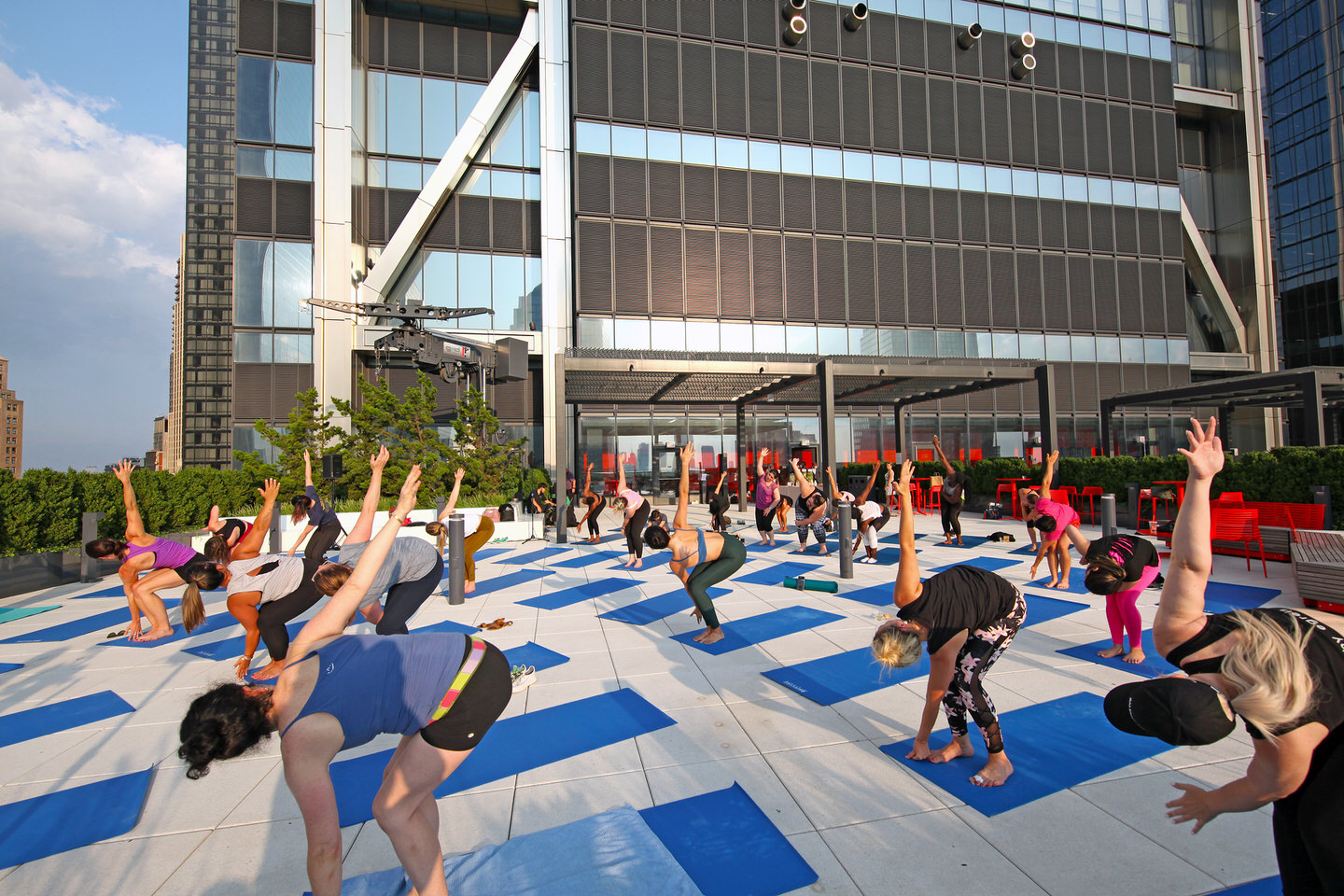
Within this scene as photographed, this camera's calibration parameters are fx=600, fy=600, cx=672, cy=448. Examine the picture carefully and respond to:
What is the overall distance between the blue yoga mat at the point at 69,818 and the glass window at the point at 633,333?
20337 mm

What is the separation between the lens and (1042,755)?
144 inches

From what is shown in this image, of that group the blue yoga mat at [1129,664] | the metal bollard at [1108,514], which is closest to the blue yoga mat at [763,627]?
the blue yoga mat at [1129,664]

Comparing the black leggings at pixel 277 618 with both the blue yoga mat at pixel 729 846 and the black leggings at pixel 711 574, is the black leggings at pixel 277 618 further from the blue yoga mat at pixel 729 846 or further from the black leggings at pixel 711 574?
the blue yoga mat at pixel 729 846

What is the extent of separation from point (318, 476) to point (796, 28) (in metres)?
24.5

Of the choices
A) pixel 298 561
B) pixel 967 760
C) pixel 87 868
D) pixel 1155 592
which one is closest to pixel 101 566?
pixel 298 561

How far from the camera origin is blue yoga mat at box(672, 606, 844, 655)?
616cm

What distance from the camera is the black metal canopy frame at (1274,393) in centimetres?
1288

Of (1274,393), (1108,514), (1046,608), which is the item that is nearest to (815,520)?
(1108,514)

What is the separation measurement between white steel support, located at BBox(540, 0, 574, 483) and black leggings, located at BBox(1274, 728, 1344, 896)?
867 inches

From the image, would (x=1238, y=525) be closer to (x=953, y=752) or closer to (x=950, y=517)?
(x=950, y=517)

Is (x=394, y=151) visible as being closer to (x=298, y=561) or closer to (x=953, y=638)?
(x=298, y=561)

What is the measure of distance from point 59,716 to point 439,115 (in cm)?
2555

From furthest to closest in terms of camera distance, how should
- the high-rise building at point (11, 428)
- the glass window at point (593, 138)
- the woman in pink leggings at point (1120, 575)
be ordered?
the high-rise building at point (11, 428) < the glass window at point (593, 138) < the woman in pink leggings at point (1120, 575)

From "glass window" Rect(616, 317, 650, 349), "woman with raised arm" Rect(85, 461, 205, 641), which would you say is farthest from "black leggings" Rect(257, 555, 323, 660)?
"glass window" Rect(616, 317, 650, 349)
